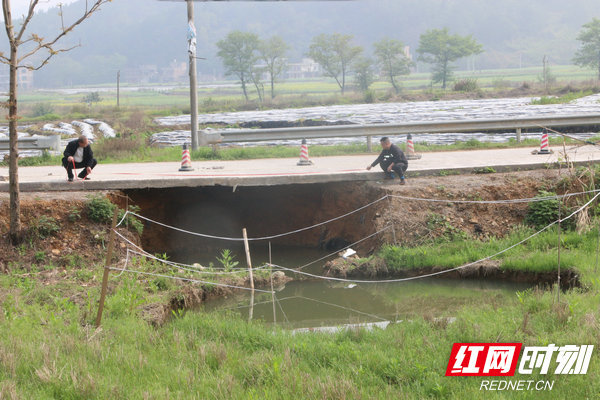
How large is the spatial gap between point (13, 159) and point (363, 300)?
267 inches

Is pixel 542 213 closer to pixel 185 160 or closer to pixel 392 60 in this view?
pixel 185 160

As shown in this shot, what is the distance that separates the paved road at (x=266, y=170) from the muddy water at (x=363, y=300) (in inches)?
115

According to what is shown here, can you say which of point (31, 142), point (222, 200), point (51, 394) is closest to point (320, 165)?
point (222, 200)

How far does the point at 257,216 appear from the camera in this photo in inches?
699

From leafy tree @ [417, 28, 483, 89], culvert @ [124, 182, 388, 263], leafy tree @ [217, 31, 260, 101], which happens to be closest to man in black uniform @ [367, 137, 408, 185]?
culvert @ [124, 182, 388, 263]

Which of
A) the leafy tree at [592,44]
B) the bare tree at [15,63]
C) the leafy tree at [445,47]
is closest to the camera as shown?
the bare tree at [15,63]

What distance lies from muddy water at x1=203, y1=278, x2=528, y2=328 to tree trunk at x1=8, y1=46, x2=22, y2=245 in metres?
3.91

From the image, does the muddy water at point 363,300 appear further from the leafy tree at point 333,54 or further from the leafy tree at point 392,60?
the leafy tree at point 333,54

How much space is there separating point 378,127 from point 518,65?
16669cm

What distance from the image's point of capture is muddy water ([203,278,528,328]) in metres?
11.0

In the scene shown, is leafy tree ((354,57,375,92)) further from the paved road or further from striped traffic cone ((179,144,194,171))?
striped traffic cone ((179,144,194,171))

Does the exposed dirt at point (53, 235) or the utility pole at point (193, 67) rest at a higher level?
the utility pole at point (193, 67)

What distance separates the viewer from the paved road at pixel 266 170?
47.2ft

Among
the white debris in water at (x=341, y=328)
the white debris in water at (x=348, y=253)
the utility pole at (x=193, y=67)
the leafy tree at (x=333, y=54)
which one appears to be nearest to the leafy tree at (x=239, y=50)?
the leafy tree at (x=333, y=54)
